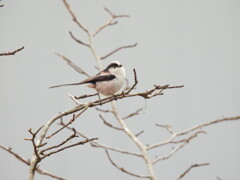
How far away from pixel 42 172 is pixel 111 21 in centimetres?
292

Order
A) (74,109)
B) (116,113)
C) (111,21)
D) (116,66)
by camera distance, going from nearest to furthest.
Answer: (74,109), (116,66), (116,113), (111,21)

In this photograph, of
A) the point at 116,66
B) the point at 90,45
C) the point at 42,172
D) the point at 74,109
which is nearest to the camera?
the point at 74,109

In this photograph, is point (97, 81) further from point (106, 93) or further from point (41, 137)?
point (41, 137)

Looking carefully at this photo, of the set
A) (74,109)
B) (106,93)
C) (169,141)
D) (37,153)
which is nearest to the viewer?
Answer: (37,153)

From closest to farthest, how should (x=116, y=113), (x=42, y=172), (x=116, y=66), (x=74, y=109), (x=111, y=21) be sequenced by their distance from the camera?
(x=74, y=109) < (x=42, y=172) < (x=116, y=66) < (x=116, y=113) < (x=111, y=21)

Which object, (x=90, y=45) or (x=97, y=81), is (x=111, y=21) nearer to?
(x=90, y=45)

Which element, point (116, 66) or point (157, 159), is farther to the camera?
point (157, 159)

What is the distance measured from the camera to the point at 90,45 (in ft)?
15.0

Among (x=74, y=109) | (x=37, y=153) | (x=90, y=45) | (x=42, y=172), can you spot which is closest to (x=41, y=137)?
(x=37, y=153)

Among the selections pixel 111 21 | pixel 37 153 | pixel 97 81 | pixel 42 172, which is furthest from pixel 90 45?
pixel 37 153

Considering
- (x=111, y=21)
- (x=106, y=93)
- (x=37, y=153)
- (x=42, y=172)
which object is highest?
(x=111, y=21)

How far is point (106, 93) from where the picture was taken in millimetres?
3080

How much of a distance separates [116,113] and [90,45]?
3.59 ft

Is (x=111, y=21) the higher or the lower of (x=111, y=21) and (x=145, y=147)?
the higher
